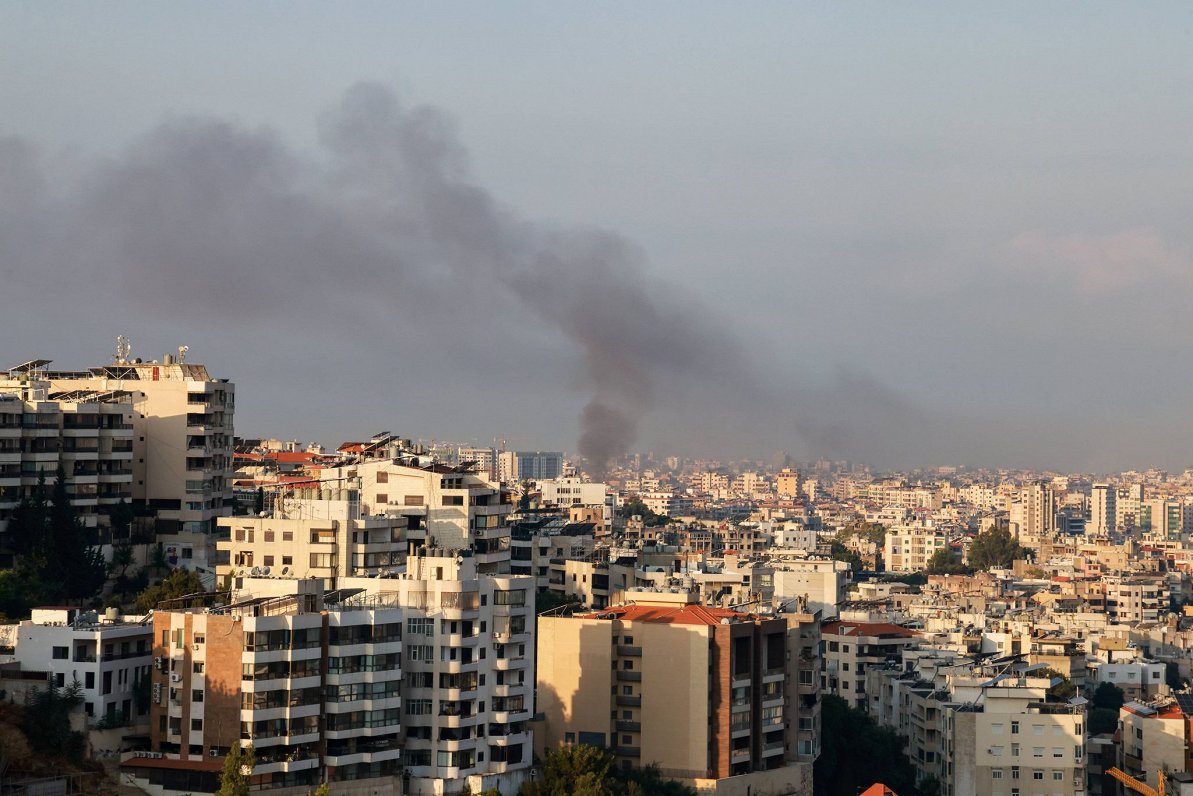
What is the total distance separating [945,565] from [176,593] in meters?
80.5

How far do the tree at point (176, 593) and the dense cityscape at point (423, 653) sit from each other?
0.10 m

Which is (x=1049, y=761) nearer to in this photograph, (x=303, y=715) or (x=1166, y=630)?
(x=303, y=715)

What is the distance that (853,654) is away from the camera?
56.9 meters

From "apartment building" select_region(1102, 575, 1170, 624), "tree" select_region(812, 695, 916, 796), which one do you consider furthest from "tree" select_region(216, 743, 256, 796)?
"apartment building" select_region(1102, 575, 1170, 624)

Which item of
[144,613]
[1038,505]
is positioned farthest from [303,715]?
[1038,505]

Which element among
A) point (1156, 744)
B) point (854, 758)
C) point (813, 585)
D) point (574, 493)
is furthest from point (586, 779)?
point (574, 493)

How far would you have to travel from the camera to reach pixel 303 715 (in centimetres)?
3338

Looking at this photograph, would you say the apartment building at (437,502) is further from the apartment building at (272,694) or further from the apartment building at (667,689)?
the apartment building at (272,694)

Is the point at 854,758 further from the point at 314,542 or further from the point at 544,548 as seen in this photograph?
the point at 544,548

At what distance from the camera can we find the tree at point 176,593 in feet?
124

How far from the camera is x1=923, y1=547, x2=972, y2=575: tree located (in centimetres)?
11294

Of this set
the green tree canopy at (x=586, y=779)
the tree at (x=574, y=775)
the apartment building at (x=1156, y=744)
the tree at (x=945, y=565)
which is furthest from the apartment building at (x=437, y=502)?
the tree at (x=945, y=565)

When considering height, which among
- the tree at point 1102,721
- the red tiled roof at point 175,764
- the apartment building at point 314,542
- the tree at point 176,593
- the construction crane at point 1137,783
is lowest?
the construction crane at point 1137,783

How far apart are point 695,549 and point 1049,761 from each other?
4462 cm
